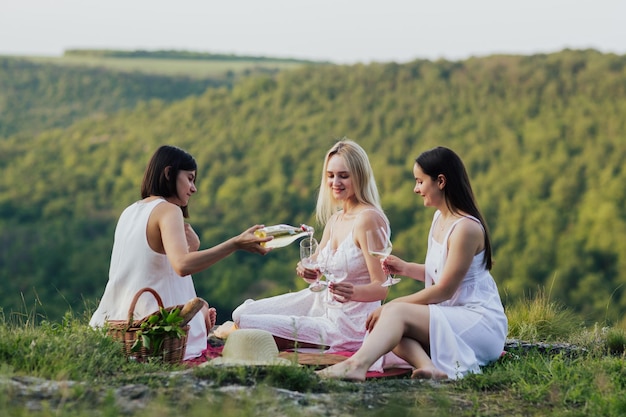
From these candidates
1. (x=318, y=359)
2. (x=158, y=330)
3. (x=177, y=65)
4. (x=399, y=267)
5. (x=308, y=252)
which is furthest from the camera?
(x=177, y=65)

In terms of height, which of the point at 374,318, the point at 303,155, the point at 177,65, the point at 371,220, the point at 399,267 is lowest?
the point at 303,155

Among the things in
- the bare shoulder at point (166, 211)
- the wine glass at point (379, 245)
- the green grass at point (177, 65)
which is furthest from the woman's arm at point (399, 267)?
the green grass at point (177, 65)

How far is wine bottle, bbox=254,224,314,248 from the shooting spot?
17.8 ft

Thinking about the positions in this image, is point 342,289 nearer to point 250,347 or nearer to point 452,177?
point 250,347

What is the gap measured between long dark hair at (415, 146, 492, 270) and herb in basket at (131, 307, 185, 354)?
5.87 feet

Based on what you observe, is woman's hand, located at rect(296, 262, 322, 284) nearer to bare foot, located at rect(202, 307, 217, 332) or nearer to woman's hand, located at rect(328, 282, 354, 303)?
woman's hand, located at rect(328, 282, 354, 303)

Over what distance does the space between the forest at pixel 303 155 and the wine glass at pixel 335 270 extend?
1305 inches

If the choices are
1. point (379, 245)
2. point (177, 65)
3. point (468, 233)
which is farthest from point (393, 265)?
point (177, 65)

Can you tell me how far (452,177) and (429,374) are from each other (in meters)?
1.26

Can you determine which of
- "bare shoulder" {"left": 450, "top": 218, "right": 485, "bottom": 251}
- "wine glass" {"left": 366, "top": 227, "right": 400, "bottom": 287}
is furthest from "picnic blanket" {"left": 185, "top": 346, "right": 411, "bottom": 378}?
"bare shoulder" {"left": 450, "top": 218, "right": 485, "bottom": 251}

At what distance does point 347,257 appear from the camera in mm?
6180

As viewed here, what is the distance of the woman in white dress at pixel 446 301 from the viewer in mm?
5293

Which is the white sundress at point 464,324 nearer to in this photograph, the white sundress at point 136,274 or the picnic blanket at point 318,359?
the picnic blanket at point 318,359

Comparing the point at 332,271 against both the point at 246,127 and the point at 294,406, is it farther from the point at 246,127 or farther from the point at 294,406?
the point at 246,127
